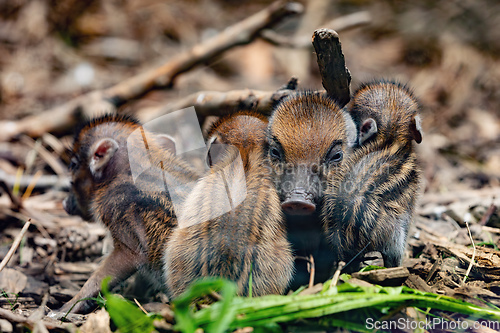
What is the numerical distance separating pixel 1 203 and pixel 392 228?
4.24 meters

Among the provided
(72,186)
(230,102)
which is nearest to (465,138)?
(230,102)

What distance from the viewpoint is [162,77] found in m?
5.79

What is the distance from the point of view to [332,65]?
3355 mm

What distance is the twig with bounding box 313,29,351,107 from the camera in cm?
317

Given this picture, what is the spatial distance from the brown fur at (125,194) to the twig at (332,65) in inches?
53.3

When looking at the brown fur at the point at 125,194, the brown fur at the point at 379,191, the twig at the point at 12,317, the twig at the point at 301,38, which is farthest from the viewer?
the twig at the point at 301,38

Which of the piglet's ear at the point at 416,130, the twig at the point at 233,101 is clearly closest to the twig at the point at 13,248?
the twig at the point at 233,101

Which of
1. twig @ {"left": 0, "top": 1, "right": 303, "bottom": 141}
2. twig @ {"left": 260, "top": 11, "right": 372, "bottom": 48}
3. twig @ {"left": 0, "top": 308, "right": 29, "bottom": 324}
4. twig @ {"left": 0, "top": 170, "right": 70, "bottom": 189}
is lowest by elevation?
twig @ {"left": 0, "top": 308, "right": 29, "bottom": 324}

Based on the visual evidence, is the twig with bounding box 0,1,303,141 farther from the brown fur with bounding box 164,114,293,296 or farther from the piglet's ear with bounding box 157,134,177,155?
the brown fur with bounding box 164,114,293,296

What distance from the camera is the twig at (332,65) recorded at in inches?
125

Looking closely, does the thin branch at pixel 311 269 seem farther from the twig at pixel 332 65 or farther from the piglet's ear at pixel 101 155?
the piglet's ear at pixel 101 155

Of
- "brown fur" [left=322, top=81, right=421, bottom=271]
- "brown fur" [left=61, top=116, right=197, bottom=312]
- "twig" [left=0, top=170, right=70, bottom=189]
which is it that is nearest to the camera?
"brown fur" [left=322, top=81, right=421, bottom=271]

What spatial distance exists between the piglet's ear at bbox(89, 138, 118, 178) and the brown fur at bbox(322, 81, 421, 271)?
75.4 inches

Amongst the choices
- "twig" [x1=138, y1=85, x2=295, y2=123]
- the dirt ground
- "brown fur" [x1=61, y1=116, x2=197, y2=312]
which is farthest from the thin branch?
"twig" [x1=138, y1=85, x2=295, y2=123]
